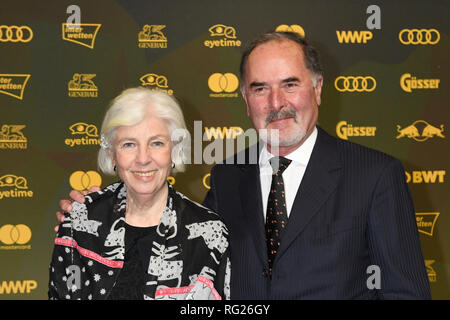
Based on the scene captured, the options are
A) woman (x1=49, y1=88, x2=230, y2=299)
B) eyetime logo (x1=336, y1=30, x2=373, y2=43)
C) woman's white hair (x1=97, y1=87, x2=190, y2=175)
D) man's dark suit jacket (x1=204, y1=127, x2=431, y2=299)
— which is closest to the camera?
man's dark suit jacket (x1=204, y1=127, x2=431, y2=299)

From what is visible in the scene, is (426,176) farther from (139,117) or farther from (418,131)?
(139,117)

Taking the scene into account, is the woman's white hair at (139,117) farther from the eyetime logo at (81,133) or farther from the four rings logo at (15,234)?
the four rings logo at (15,234)

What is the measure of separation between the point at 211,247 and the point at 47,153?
130 inches

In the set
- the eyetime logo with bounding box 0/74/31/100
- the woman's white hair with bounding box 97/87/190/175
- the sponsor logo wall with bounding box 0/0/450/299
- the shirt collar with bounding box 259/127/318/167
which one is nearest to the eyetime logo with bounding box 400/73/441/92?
the sponsor logo wall with bounding box 0/0/450/299

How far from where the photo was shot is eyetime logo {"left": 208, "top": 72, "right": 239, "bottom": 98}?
5.01 meters

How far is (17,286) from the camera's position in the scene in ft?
16.2

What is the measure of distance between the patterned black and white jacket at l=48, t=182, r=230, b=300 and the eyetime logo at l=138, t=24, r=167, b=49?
2940 millimetres

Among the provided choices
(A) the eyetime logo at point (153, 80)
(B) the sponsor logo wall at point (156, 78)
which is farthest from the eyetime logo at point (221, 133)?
(A) the eyetime logo at point (153, 80)

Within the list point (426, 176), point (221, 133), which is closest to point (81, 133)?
point (221, 133)

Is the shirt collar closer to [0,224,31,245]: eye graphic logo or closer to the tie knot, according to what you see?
the tie knot

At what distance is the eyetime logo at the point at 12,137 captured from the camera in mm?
4914

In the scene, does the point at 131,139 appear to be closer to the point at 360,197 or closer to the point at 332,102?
the point at 360,197

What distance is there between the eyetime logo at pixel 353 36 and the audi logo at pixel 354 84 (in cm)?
39

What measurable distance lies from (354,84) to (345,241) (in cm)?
334
